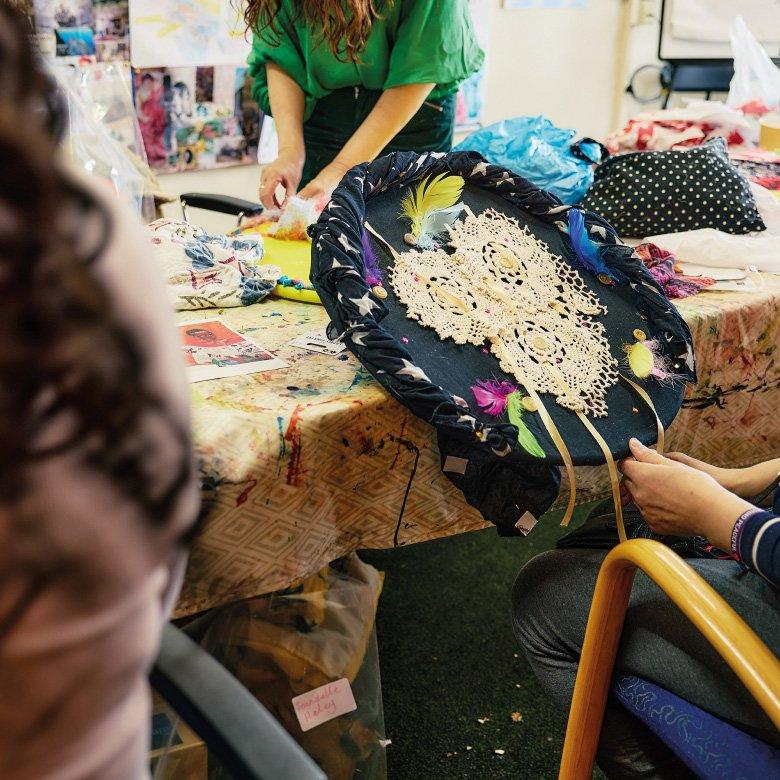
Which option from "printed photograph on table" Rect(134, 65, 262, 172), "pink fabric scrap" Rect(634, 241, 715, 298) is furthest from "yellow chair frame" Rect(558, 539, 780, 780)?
"printed photograph on table" Rect(134, 65, 262, 172)

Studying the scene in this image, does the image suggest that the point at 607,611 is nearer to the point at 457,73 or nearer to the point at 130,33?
the point at 457,73

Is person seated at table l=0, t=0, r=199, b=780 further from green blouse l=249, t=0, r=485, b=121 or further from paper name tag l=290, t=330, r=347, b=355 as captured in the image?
green blouse l=249, t=0, r=485, b=121

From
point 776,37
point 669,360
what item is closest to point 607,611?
point 669,360

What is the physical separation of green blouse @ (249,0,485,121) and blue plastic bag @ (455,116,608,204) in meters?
0.20

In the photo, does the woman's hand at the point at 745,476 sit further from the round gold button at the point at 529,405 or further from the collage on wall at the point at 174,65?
the collage on wall at the point at 174,65

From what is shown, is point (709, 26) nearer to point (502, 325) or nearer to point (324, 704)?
point (502, 325)

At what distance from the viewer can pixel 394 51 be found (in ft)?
5.92

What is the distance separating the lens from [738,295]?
1.55 meters

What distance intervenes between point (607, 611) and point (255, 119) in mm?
2506

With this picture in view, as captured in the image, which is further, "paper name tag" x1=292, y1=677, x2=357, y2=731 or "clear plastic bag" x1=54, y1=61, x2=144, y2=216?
"clear plastic bag" x1=54, y1=61, x2=144, y2=216

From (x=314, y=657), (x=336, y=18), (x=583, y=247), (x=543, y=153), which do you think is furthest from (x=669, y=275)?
(x=314, y=657)

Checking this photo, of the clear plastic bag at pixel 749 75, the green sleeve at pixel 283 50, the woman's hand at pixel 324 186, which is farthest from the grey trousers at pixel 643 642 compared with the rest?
the clear plastic bag at pixel 749 75

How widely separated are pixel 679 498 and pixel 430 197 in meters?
0.60

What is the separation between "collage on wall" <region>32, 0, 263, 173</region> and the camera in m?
2.41
